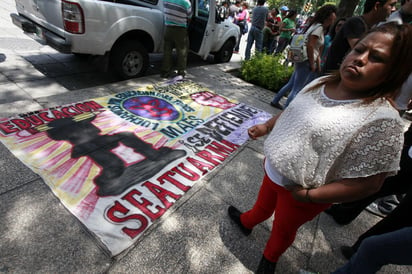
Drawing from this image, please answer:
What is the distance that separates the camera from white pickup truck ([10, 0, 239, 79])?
349 cm

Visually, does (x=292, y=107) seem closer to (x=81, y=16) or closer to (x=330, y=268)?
(x=330, y=268)

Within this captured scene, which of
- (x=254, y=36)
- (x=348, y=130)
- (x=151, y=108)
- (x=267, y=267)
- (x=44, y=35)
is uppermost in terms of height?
(x=348, y=130)

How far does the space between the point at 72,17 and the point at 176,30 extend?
187cm

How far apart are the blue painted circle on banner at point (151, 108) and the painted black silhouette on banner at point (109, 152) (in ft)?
1.99

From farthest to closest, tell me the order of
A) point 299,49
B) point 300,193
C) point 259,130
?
point 299,49 < point 259,130 < point 300,193

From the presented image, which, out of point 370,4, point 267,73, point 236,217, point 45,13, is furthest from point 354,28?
point 45,13

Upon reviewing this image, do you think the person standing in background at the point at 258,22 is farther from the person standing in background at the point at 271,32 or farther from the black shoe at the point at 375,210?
the black shoe at the point at 375,210

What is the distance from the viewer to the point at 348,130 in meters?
1.00

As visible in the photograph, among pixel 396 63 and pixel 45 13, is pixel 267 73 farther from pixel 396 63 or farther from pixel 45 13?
pixel 396 63

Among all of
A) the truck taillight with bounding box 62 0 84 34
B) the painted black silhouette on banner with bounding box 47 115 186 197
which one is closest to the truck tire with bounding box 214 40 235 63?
the truck taillight with bounding box 62 0 84 34

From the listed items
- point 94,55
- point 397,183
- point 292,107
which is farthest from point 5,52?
point 397,183

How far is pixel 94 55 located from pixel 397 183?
4.44 m

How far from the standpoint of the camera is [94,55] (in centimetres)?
409

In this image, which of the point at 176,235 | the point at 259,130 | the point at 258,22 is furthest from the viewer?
the point at 258,22
